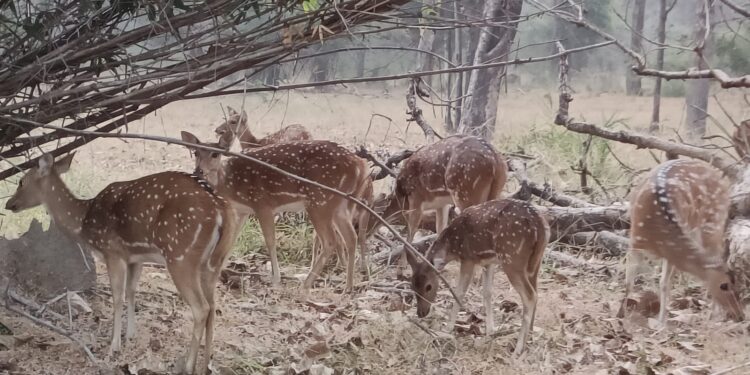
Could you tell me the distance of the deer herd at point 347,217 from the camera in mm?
4801

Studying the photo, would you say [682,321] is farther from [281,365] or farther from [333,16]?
[333,16]

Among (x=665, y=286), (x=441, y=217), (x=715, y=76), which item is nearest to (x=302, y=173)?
(x=441, y=217)

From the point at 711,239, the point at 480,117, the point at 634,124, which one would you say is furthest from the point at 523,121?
the point at 711,239

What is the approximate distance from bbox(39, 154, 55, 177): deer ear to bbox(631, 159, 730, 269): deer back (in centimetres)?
362

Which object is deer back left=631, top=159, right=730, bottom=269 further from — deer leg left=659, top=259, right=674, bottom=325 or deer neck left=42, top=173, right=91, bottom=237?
deer neck left=42, top=173, right=91, bottom=237

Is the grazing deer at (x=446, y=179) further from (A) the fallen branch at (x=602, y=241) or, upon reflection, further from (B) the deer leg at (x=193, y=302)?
(B) the deer leg at (x=193, y=302)

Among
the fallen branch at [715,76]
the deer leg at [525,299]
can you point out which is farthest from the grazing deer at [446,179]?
the deer leg at [525,299]

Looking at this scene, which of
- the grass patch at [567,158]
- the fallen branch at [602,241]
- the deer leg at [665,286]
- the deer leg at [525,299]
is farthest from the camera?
the grass patch at [567,158]

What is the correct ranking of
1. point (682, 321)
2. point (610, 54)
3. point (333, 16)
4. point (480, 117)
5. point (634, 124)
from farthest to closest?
1. point (610, 54)
2. point (634, 124)
3. point (480, 117)
4. point (682, 321)
5. point (333, 16)

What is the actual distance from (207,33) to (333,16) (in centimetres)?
62

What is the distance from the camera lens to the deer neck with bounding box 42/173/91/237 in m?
5.34

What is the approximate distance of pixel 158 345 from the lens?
5098 mm

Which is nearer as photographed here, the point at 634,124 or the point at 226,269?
the point at 226,269

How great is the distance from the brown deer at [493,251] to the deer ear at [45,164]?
225 centimetres
